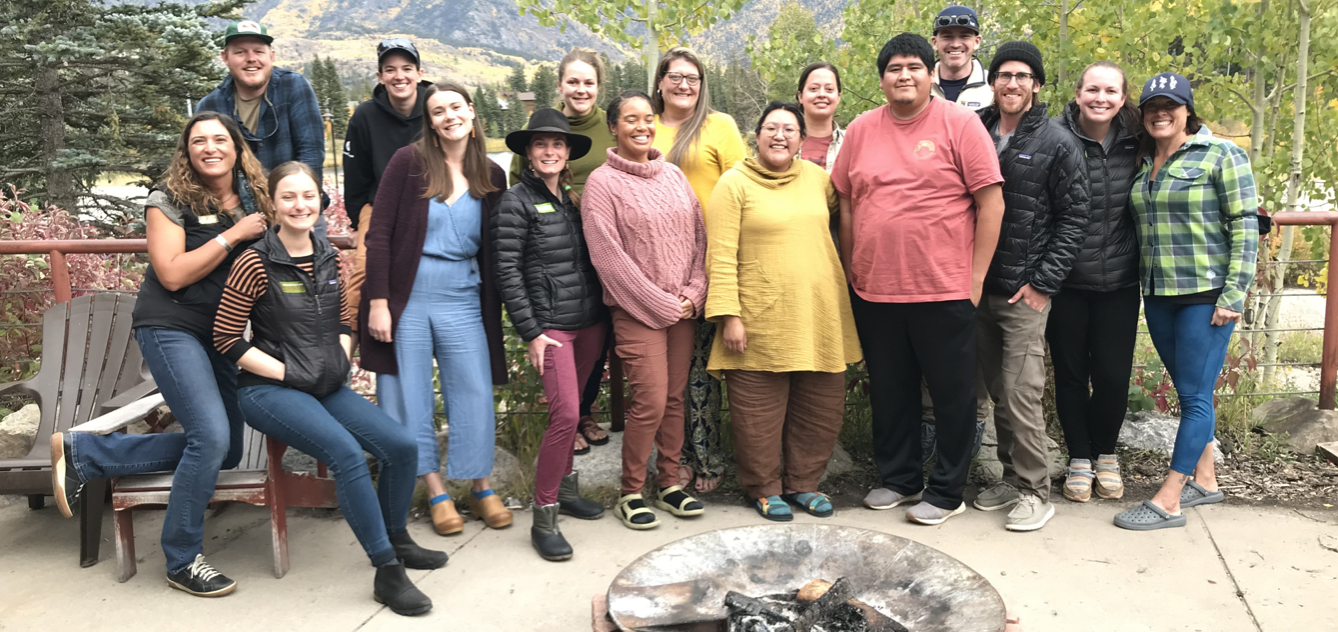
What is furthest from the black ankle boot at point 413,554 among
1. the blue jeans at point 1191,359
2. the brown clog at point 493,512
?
the blue jeans at point 1191,359

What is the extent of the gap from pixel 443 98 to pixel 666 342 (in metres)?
1.41

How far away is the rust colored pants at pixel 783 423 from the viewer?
424 cm

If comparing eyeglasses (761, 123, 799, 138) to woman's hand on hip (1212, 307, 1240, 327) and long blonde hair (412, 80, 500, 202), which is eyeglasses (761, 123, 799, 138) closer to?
long blonde hair (412, 80, 500, 202)

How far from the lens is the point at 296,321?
3502 millimetres

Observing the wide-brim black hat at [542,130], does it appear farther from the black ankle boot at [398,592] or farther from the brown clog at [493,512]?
the black ankle boot at [398,592]

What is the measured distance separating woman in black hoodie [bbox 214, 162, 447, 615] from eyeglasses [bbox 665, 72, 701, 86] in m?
1.63

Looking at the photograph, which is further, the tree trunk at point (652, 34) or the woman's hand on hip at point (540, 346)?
the tree trunk at point (652, 34)

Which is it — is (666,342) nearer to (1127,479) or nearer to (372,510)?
(372,510)

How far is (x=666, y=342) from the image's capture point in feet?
13.6

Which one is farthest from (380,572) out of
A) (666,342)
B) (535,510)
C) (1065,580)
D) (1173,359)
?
(1173,359)

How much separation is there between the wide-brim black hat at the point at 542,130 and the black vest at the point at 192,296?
1138 millimetres

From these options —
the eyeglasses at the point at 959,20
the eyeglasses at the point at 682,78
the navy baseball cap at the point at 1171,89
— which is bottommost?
the navy baseball cap at the point at 1171,89

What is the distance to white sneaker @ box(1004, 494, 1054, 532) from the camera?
13.4ft

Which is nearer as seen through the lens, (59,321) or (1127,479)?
(59,321)
